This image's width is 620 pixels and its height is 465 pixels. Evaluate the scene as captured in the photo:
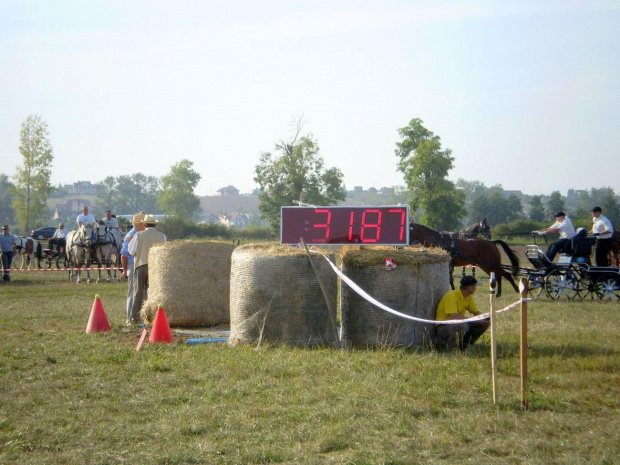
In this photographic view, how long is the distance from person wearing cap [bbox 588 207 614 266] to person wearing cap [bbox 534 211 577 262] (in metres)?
0.60

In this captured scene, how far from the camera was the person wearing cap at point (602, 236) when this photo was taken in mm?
17766

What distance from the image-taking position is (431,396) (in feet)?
24.1

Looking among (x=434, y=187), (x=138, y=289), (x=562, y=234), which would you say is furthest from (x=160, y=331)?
(x=434, y=187)

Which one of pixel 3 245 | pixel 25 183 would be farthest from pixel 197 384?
pixel 25 183

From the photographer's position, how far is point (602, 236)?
17.8 metres

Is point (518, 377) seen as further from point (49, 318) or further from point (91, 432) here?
point (49, 318)

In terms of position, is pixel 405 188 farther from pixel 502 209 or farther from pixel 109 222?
Result: pixel 109 222

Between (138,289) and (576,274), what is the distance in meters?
9.89

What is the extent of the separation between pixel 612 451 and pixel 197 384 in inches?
168

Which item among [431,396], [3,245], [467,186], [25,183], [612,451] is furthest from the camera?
[467,186]

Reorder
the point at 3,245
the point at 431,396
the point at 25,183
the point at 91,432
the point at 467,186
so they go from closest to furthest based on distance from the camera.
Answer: the point at 91,432 → the point at 431,396 → the point at 3,245 → the point at 25,183 → the point at 467,186

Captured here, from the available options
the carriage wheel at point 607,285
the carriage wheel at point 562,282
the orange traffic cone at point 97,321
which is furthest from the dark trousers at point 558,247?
the orange traffic cone at point 97,321

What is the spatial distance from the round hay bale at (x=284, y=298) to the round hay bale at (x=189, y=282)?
108 inches

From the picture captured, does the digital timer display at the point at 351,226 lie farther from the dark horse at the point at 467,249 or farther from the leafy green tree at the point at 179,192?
the leafy green tree at the point at 179,192
